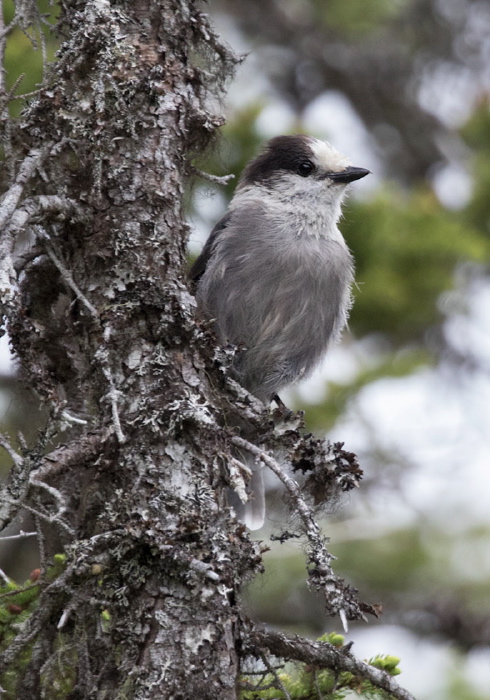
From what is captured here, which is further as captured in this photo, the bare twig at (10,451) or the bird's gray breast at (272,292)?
the bird's gray breast at (272,292)

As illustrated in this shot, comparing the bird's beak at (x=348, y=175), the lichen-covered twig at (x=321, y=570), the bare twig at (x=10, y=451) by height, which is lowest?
the bare twig at (x=10, y=451)

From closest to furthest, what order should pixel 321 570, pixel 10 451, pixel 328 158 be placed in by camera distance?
1. pixel 10 451
2. pixel 321 570
3. pixel 328 158

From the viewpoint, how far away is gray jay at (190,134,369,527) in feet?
11.0

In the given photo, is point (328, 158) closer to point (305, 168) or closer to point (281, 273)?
point (305, 168)

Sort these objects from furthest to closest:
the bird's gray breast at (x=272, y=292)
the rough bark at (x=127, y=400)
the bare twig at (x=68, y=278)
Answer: the bird's gray breast at (x=272, y=292) → the bare twig at (x=68, y=278) → the rough bark at (x=127, y=400)

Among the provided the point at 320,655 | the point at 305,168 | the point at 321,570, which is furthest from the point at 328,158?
the point at 320,655

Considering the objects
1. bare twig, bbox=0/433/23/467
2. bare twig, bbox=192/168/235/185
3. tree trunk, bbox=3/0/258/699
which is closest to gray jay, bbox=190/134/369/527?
bare twig, bbox=192/168/235/185

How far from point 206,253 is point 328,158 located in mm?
673

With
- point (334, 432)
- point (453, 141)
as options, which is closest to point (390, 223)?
point (334, 432)

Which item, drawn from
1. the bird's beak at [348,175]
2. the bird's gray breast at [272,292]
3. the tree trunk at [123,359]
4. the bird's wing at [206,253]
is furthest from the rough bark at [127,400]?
the bird's beak at [348,175]

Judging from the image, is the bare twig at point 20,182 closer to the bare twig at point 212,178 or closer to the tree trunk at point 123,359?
the tree trunk at point 123,359

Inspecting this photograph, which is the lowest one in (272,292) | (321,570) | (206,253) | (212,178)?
(321,570)

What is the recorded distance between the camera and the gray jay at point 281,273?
11.0ft

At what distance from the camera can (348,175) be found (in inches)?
146
